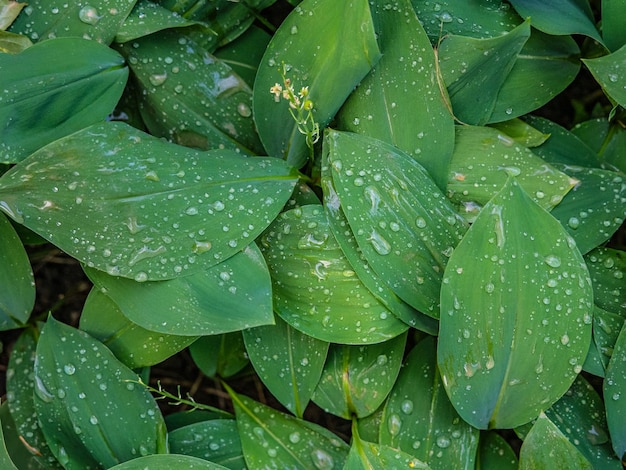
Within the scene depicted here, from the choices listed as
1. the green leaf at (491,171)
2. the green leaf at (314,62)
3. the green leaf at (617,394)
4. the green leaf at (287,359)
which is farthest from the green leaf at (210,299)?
the green leaf at (617,394)

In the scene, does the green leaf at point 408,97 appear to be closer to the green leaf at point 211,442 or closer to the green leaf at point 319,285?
the green leaf at point 319,285

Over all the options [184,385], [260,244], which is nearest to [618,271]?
[260,244]

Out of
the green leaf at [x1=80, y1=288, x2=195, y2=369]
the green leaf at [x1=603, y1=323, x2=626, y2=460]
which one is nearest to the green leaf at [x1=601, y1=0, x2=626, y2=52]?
the green leaf at [x1=603, y1=323, x2=626, y2=460]

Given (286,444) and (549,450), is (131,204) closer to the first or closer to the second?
(286,444)

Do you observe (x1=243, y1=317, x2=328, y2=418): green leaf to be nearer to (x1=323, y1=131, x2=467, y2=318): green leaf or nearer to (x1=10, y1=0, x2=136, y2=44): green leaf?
(x1=323, y1=131, x2=467, y2=318): green leaf

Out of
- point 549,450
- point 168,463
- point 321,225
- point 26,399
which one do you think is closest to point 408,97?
point 321,225

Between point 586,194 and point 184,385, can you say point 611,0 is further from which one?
point 184,385

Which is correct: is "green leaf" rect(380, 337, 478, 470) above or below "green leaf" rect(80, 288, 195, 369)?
below
